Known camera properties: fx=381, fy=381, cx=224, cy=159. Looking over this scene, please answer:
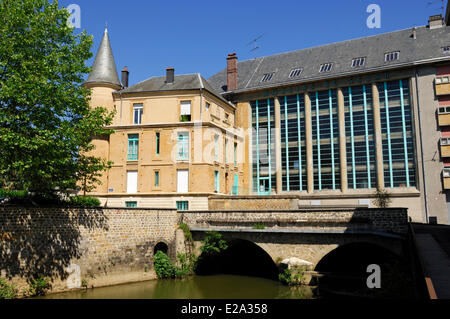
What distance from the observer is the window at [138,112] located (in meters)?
26.1

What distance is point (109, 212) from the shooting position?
685 inches

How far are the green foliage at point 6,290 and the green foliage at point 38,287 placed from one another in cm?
68

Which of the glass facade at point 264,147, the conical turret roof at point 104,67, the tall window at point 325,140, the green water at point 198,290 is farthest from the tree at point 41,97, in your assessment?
the tall window at point 325,140

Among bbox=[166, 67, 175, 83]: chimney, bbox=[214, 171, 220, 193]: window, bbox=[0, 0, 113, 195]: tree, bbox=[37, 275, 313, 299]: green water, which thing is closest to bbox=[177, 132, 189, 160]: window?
bbox=[214, 171, 220, 193]: window

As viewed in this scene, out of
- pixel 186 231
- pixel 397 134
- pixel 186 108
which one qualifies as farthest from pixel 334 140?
pixel 186 231

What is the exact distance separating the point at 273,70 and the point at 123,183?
1611 centimetres

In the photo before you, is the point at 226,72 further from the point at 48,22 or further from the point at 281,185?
the point at 48,22

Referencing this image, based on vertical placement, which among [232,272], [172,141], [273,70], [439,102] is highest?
[273,70]

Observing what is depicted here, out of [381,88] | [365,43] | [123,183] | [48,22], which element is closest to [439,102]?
[381,88]

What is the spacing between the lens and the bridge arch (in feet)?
65.0

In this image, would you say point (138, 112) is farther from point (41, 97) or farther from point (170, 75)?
point (41, 97)

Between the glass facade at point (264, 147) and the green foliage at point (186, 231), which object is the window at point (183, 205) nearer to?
the green foliage at point (186, 231)

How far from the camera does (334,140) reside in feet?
93.1

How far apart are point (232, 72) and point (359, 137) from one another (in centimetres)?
1175
